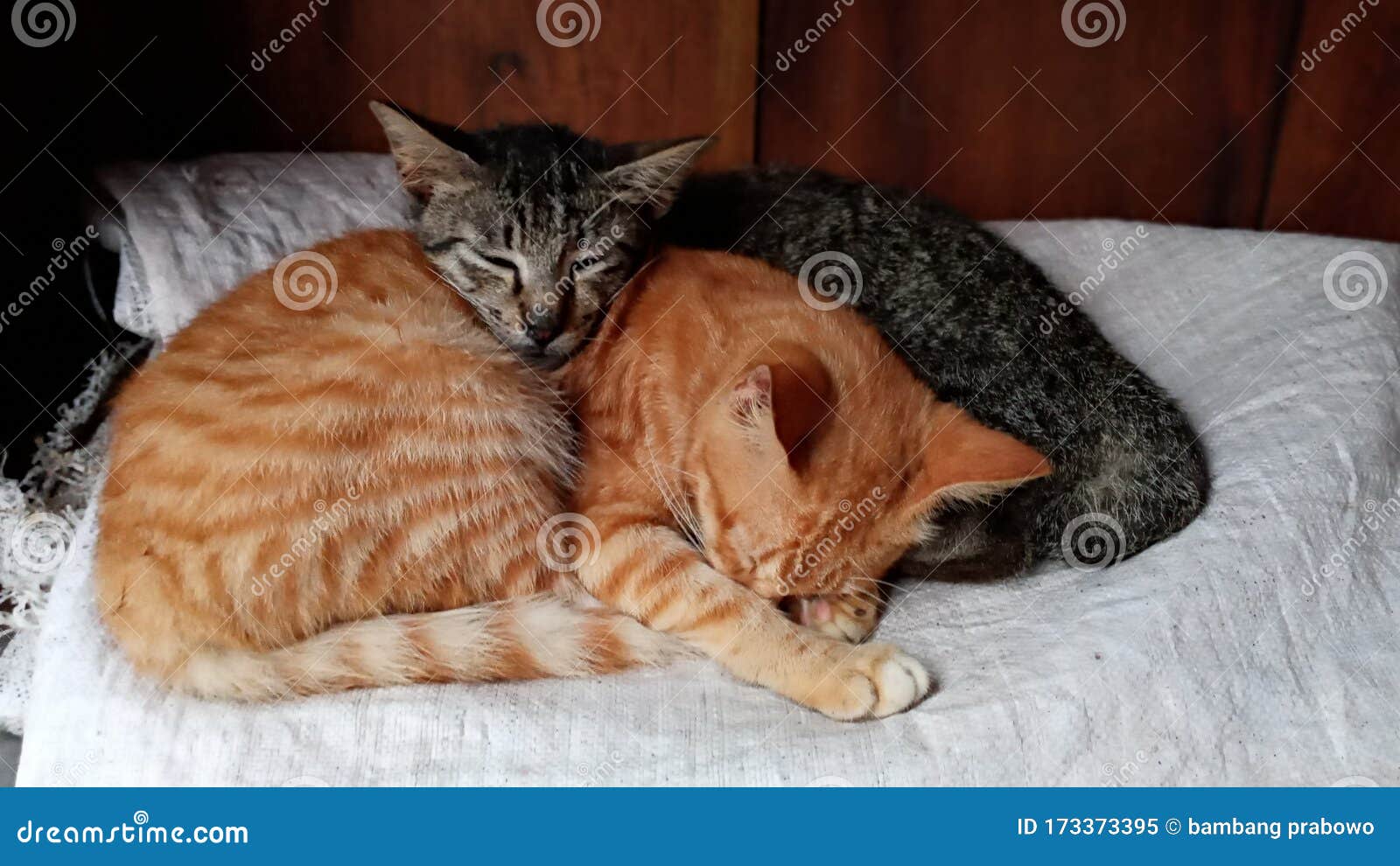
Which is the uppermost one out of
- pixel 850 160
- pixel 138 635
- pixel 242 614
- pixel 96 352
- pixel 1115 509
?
pixel 850 160

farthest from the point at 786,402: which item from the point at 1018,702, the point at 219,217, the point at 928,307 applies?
the point at 219,217

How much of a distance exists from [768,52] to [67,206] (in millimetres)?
1656

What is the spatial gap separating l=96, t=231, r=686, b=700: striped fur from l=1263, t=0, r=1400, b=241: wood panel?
2178 mm

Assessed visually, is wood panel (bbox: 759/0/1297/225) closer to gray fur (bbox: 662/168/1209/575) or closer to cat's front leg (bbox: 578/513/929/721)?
gray fur (bbox: 662/168/1209/575)

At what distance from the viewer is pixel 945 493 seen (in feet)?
5.25

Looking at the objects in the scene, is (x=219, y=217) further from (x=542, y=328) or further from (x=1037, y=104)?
(x=1037, y=104)

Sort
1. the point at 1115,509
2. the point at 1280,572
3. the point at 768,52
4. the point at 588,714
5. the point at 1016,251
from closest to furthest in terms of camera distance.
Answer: the point at 588,714
the point at 1280,572
the point at 1115,509
the point at 1016,251
the point at 768,52

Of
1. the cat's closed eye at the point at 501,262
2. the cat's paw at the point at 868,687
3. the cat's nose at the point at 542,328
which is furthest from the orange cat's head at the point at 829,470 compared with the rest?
the cat's closed eye at the point at 501,262

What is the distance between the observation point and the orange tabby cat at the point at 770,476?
1.58 m

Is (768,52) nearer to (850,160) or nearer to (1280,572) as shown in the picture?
(850,160)

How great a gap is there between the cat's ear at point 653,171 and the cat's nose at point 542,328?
283mm

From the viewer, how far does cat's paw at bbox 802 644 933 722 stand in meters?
1.57

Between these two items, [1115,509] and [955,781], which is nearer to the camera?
[955,781]
